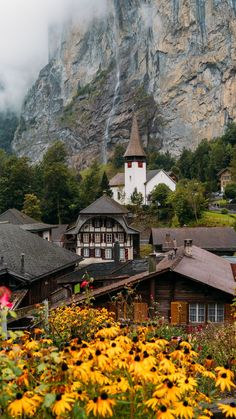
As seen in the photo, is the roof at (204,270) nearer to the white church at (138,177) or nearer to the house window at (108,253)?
the house window at (108,253)

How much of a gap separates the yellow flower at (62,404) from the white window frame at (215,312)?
14985 mm

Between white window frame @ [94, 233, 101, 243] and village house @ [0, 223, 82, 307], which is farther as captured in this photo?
white window frame @ [94, 233, 101, 243]

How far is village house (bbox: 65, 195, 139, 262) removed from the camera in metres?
43.1

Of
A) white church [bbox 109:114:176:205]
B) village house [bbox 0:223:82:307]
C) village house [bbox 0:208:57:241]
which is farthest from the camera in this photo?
white church [bbox 109:114:176:205]

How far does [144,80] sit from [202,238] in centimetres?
9084

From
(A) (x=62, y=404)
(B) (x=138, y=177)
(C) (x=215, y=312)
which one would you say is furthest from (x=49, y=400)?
(B) (x=138, y=177)

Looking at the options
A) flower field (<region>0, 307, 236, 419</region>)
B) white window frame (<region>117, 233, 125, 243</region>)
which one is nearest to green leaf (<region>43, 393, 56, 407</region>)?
flower field (<region>0, 307, 236, 419</region>)

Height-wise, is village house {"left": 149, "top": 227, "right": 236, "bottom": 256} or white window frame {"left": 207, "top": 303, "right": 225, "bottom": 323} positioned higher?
village house {"left": 149, "top": 227, "right": 236, "bottom": 256}

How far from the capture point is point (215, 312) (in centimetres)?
1767

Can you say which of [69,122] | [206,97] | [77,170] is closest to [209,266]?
[206,97]

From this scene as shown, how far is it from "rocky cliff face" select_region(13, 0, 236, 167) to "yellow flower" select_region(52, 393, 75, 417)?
4405 inches

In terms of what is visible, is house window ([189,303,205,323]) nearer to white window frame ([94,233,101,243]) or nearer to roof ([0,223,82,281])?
roof ([0,223,82,281])

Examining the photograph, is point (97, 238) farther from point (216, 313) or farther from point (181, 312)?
point (216, 313)

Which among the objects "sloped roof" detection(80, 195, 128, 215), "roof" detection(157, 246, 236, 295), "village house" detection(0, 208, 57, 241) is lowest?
"roof" detection(157, 246, 236, 295)
